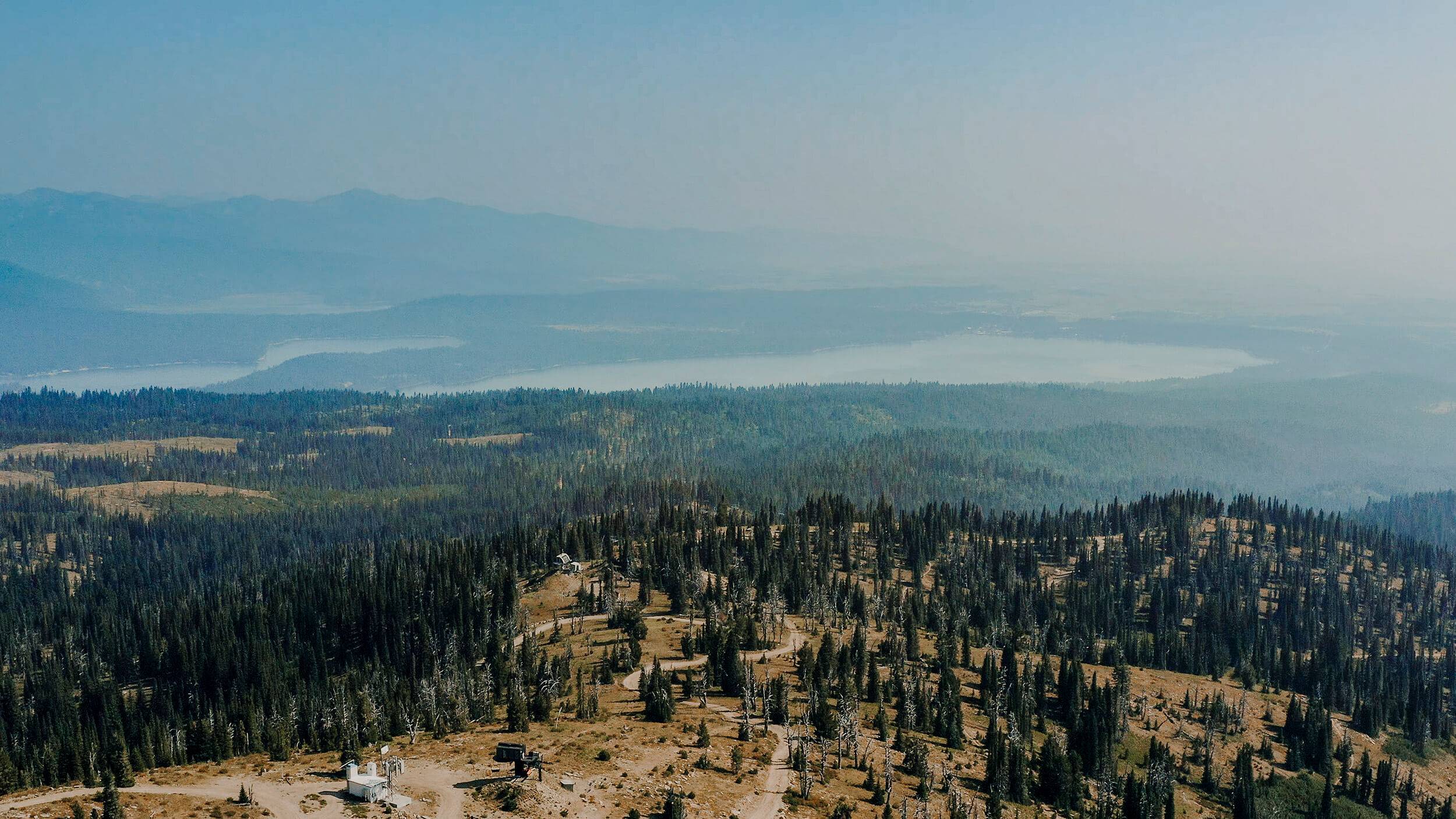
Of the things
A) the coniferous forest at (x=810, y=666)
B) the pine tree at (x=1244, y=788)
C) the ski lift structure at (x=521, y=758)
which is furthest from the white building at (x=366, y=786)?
the pine tree at (x=1244, y=788)

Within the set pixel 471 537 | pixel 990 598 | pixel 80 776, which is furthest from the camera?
pixel 471 537

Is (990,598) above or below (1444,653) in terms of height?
above

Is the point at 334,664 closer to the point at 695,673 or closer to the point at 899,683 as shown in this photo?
the point at 695,673

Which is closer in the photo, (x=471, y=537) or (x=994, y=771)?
(x=994, y=771)

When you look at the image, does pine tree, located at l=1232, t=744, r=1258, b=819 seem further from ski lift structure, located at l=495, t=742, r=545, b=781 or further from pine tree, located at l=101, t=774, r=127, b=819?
pine tree, located at l=101, t=774, r=127, b=819

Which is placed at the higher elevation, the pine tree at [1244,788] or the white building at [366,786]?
the white building at [366,786]

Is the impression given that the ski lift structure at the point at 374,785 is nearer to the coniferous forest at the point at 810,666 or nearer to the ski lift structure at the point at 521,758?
the ski lift structure at the point at 521,758

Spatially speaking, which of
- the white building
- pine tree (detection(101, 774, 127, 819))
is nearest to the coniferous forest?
pine tree (detection(101, 774, 127, 819))

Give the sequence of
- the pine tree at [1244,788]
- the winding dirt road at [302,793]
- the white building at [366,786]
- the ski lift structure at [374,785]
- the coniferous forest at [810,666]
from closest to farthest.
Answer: the winding dirt road at [302,793], the ski lift structure at [374,785], the white building at [366,786], the coniferous forest at [810,666], the pine tree at [1244,788]

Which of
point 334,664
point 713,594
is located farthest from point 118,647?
point 713,594
